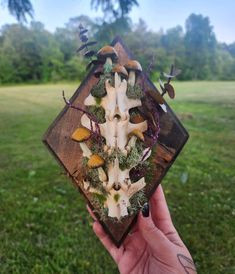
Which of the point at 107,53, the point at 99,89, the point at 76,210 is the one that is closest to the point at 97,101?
the point at 99,89

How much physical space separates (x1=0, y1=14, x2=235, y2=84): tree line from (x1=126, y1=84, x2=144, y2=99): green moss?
2.05 meters

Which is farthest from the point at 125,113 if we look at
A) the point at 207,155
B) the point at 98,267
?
the point at 207,155

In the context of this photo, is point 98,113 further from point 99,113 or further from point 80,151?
point 80,151

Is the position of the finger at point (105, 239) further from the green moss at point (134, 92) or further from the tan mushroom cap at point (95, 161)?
the green moss at point (134, 92)

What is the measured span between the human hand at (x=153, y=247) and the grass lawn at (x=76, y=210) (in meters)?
0.35

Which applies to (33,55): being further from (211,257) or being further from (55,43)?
(211,257)

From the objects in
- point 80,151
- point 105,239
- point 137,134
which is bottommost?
point 105,239

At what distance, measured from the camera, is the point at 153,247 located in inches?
47.2

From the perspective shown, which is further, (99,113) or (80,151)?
(80,151)

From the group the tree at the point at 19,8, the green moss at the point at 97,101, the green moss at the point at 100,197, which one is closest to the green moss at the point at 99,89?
the green moss at the point at 97,101

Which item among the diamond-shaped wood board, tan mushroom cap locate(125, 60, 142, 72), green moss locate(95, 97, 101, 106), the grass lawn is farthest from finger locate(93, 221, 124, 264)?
tan mushroom cap locate(125, 60, 142, 72)

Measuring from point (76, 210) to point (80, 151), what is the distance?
1847 millimetres

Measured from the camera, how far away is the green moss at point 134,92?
3.18ft

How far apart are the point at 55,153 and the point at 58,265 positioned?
128 centimetres
